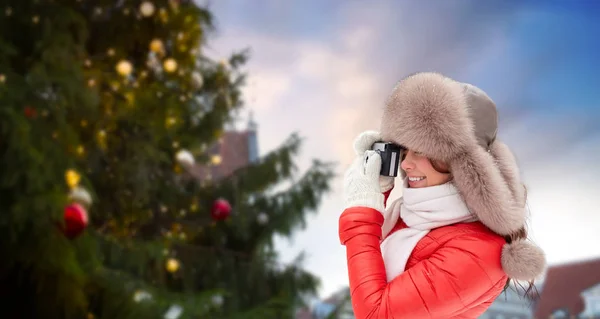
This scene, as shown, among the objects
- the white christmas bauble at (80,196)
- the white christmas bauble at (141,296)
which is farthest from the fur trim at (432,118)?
the white christmas bauble at (141,296)

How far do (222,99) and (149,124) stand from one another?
1.05 meters

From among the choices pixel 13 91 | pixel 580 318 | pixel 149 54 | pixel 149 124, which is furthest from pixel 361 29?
pixel 580 318

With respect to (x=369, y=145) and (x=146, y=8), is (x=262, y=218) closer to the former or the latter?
(x=146, y=8)

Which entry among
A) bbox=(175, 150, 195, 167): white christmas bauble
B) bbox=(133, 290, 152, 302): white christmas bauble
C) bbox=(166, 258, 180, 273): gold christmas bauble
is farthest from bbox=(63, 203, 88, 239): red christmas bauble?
bbox=(166, 258, 180, 273): gold christmas bauble

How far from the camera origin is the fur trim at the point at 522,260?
2.64ft

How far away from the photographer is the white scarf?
34.0 inches

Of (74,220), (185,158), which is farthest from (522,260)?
(185,158)

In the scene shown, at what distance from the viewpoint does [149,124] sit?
330cm

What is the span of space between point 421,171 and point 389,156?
5 centimetres

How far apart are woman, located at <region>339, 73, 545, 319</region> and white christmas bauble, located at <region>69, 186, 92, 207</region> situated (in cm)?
192

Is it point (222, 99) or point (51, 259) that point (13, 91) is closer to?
point (51, 259)

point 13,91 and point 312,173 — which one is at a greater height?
point 312,173

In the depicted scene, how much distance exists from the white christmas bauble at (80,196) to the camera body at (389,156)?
1942mm

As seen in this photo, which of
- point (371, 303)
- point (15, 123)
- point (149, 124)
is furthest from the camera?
point (149, 124)
